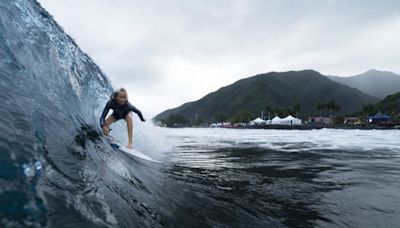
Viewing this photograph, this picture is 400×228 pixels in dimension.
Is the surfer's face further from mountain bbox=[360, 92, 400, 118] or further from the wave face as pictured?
Answer: mountain bbox=[360, 92, 400, 118]

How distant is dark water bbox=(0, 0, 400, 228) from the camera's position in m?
2.53

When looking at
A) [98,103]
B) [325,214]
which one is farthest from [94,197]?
[98,103]

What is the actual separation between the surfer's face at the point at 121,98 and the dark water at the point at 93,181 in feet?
3.13

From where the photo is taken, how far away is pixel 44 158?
2.98 m

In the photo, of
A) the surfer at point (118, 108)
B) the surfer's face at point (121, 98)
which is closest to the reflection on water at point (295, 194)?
the surfer at point (118, 108)

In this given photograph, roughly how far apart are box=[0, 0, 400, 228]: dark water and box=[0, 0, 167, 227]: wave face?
0.01 metres

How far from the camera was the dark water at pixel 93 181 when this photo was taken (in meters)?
2.53

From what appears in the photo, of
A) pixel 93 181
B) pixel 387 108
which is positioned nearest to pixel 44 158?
pixel 93 181

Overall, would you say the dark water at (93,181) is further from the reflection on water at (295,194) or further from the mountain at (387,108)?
the mountain at (387,108)

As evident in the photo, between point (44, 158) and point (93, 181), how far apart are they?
1.87ft

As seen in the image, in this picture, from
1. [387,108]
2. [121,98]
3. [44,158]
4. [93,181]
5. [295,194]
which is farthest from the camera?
[387,108]

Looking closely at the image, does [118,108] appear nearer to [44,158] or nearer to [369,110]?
[44,158]

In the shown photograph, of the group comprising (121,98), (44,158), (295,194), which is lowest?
(295,194)

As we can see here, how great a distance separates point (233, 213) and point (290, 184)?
255 cm
